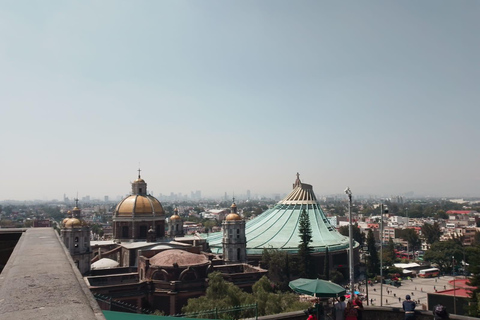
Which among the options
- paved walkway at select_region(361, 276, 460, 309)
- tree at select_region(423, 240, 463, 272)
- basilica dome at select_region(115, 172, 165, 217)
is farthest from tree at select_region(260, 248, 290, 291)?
tree at select_region(423, 240, 463, 272)

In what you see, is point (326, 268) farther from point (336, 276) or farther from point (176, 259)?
point (176, 259)

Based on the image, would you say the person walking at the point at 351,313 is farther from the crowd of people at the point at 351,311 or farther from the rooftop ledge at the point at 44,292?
the rooftop ledge at the point at 44,292

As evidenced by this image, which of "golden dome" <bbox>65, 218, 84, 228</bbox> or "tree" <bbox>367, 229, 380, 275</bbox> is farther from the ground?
"golden dome" <bbox>65, 218, 84, 228</bbox>

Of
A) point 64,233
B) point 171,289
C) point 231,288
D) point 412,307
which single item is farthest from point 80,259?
point 412,307

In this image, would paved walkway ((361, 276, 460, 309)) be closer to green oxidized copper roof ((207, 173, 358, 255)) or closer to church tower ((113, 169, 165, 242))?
green oxidized copper roof ((207, 173, 358, 255))

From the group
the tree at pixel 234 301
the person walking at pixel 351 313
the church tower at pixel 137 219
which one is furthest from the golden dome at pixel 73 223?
the person walking at pixel 351 313
